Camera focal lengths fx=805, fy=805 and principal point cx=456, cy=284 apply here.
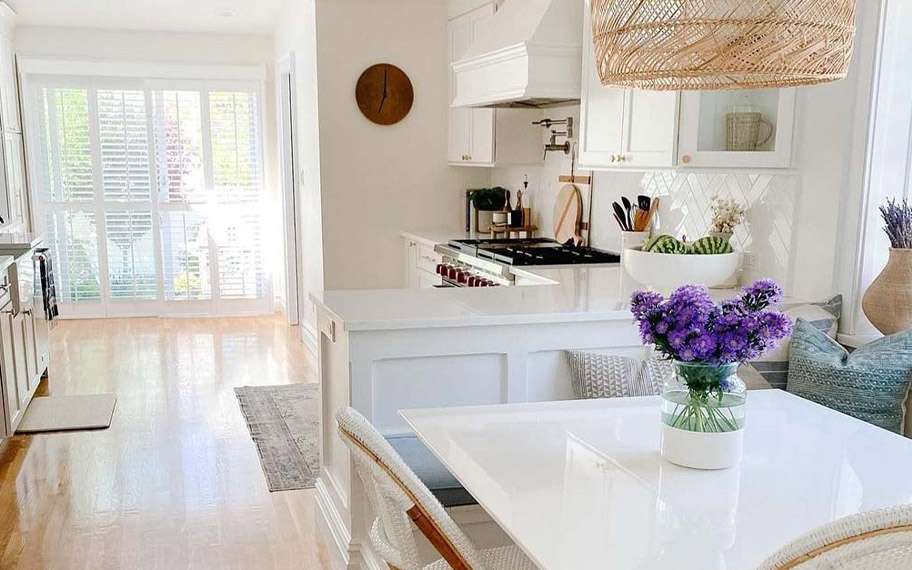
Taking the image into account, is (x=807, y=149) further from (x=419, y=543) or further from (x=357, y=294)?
(x=419, y=543)

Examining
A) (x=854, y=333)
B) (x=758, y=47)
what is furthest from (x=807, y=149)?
(x=758, y=47)

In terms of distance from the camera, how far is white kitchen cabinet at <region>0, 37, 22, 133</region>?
238 inches

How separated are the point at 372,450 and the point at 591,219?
3.15 m

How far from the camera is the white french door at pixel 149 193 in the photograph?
6.96m

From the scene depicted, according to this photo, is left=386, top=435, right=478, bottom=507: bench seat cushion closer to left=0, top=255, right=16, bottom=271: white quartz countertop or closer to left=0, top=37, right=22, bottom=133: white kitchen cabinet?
left=0, top=255, right=16, bottom=271: white quartz countertop

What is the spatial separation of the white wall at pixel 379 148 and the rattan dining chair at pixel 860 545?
15.4 feet

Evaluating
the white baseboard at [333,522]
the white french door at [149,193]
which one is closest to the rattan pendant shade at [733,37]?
the white baseboard at [333,522]

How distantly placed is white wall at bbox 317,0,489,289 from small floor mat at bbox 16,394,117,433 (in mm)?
1622

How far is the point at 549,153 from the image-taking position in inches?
195

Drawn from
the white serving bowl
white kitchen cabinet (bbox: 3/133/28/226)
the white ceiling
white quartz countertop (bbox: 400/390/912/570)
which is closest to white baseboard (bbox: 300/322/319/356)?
white kitchen cabinet (bbox: 3/133/28/226)

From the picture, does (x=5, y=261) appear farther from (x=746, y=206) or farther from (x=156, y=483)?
(x=746, y=206)

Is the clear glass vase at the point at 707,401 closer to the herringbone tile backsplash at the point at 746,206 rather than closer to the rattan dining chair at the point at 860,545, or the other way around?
the rattan dining chair at the point at 860,545

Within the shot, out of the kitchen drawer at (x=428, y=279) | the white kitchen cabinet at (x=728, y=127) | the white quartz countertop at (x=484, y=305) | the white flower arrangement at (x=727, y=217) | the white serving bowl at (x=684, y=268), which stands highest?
the white kitchen cabinet at (x=728, y=127)

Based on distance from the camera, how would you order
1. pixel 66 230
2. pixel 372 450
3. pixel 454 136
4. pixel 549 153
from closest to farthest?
pixel 372 450, pixel 549 153, pixel 454 136, pixel 66 230
